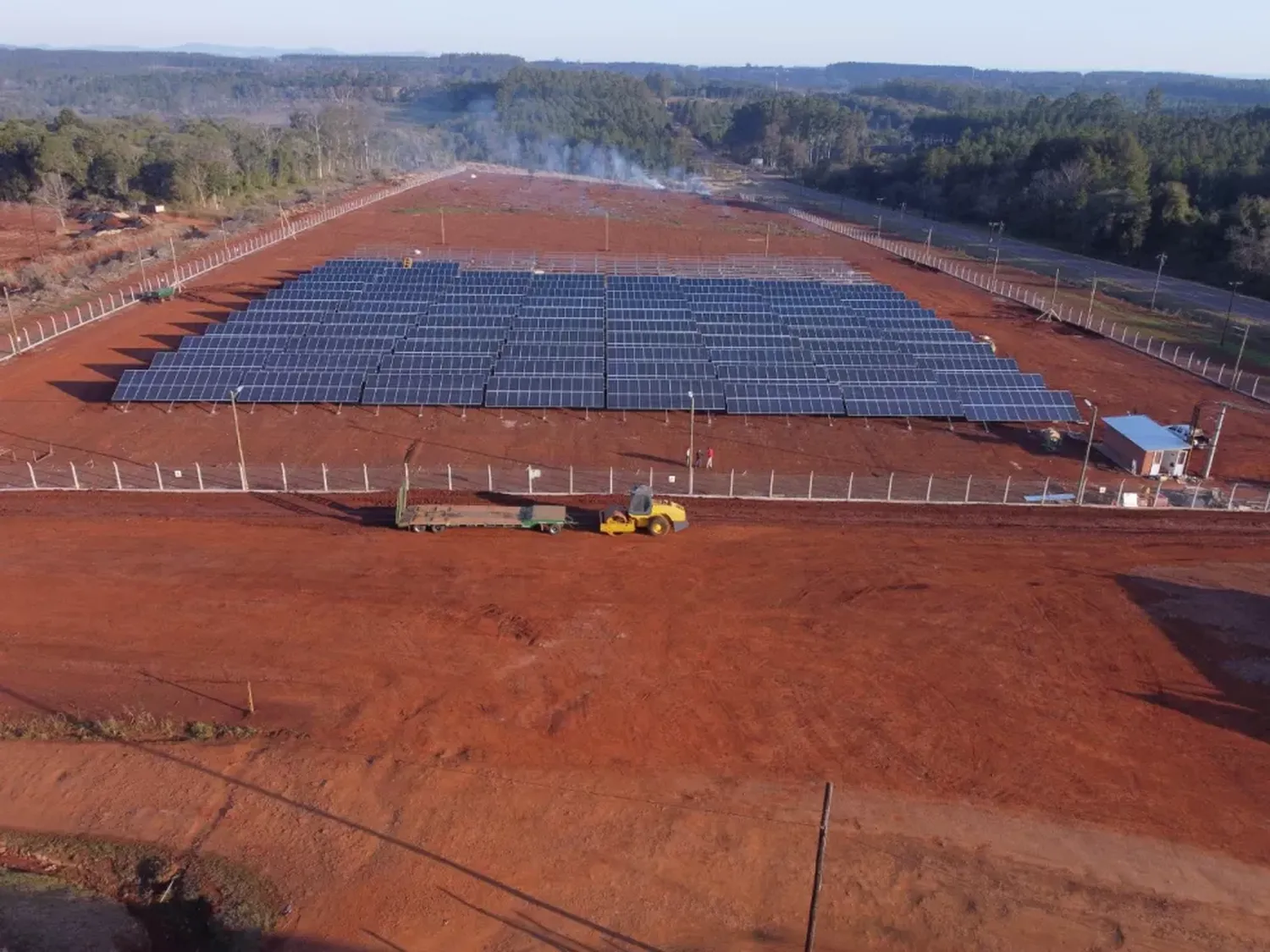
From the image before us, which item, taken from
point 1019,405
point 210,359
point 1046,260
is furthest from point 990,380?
point 1046,260

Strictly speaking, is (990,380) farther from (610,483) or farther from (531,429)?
(531,429)

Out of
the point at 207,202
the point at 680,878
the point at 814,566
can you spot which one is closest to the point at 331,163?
the point at 207,202

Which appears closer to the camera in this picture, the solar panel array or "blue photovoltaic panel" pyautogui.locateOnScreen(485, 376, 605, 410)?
"blue photovoltaic panel" pyautogui.locateOnScreen(485, 376, 605, 410)

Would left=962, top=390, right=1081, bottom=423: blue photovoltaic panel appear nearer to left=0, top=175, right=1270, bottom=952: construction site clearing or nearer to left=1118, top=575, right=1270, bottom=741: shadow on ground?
left=0, top=175, right=1270, bottom=952: construction site clearing


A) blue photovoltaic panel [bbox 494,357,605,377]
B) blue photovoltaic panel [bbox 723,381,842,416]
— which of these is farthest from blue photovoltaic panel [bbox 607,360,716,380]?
blue photovoltaic panel [bbox 723,381,842,416]

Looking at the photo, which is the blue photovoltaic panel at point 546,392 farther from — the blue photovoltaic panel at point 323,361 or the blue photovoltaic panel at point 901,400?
the blue photovoltaic panel at point 901,400

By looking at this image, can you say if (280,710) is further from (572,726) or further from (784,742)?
(784,742)

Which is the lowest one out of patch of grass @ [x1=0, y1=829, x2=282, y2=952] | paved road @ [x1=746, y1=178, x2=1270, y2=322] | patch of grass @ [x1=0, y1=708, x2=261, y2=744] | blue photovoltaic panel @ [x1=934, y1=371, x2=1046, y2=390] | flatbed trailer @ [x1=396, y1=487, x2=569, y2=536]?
patch of grass @ [x1=0, y1=829, x2=282, y2=952]
